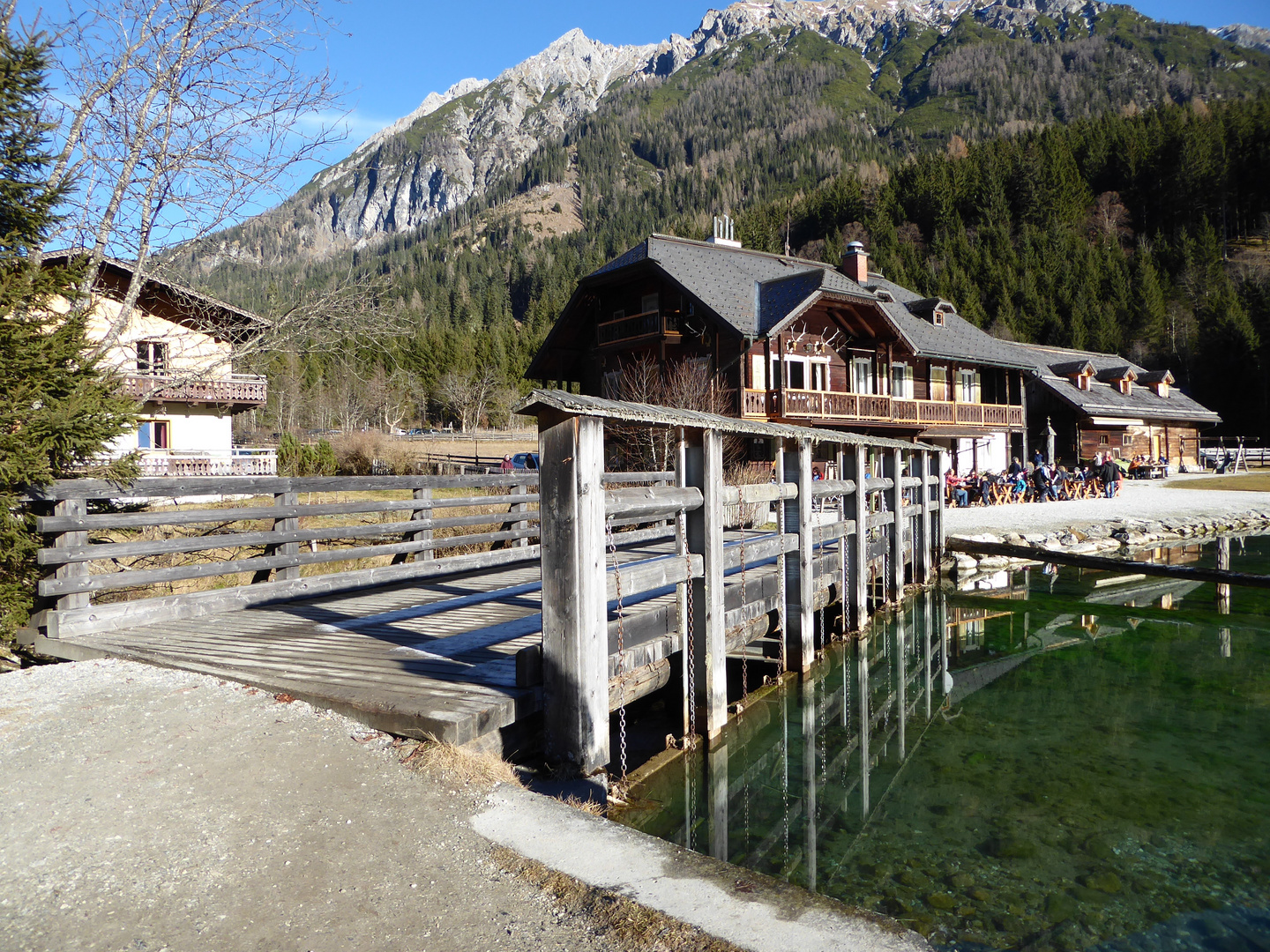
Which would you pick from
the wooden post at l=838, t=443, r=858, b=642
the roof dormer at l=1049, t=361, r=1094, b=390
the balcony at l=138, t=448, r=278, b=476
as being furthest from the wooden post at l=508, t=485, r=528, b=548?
the roof dormer at l=1049, t=361, r=1094, b=390

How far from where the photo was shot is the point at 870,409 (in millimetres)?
28797

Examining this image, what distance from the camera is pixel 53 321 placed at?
6.78 meters

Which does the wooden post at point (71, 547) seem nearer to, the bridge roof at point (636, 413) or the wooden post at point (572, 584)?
the bridge roof at point (636, 413)

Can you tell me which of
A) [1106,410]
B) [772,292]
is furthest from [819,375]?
[1106,410]

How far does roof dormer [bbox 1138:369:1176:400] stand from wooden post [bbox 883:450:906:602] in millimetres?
43223

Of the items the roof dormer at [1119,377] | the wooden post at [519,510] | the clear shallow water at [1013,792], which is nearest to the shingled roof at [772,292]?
→ the roof dormer at [1119,377]

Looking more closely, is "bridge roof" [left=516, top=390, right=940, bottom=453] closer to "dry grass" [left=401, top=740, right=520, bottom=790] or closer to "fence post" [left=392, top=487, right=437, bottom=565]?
"dry grass" [left=401, top=740, right=520, bottom=790]

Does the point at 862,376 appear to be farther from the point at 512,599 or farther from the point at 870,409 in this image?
the point at 512,599

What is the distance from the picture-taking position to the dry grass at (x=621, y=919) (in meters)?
2.71

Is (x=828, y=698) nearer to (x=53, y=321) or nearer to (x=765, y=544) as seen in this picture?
(x=765, y=544)

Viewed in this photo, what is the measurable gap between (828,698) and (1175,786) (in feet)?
10.7

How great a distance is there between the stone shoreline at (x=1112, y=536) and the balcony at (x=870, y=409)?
29.4 feet

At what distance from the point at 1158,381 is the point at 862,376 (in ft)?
90.5

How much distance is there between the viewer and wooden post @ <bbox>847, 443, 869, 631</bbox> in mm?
10945
